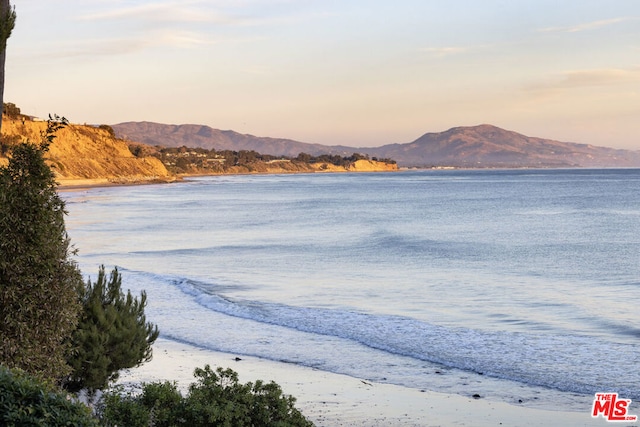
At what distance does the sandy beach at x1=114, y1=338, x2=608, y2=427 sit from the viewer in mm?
10469

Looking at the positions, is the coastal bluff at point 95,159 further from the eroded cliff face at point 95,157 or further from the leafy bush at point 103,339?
the leafy bush at point 103,339

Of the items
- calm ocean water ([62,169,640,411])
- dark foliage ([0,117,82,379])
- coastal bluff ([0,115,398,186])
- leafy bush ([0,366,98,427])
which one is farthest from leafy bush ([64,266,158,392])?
coastal bluff ([0,115,398,186])

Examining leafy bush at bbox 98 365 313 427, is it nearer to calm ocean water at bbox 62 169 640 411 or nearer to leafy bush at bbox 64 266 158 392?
leafy bush at bbox 64 266 158 392

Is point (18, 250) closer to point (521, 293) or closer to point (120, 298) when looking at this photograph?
point (120, 298)

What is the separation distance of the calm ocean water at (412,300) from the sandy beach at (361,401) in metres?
0.50

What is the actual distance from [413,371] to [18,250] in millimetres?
7579

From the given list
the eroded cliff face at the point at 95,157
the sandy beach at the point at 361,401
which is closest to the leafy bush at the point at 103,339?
the sandy beach at the point at 361,401

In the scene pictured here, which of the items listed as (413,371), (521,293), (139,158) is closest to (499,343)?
(413,371)

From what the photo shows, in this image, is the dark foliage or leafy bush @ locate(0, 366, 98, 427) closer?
leafy bush @ locate(0, 366, 98, 427)

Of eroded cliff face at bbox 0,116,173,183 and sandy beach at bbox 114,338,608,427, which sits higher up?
eroded cliff face at bbox 0,116,173,183

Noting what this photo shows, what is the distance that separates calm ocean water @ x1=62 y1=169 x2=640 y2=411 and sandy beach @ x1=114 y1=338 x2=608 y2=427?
0.50 m

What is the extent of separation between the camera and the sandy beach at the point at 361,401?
1047cm

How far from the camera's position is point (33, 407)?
5.09m

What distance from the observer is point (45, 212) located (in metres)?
8.05
